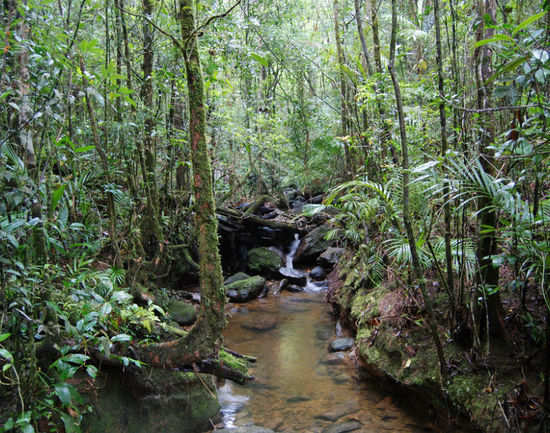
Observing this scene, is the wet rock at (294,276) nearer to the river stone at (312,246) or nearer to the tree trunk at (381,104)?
the river stone at (312,246)

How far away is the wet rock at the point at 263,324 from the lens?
7134 mm

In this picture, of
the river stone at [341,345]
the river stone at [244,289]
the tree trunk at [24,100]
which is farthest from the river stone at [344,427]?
the river stone at [244,289]

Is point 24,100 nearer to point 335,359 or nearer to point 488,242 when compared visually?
point 488,242

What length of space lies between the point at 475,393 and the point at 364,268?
3061mm

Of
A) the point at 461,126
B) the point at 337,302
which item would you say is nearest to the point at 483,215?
the point at 461,126

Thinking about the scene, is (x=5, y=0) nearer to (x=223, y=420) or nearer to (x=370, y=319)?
(x=223, y=420)

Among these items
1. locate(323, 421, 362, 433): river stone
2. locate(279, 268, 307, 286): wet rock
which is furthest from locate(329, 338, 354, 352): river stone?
locate(279, 268, 307, 286): wet rock

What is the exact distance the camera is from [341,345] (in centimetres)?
582

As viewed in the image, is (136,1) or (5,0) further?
(136,1)

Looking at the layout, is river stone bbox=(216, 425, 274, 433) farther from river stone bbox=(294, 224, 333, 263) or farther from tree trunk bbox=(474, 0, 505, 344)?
river stone bbox=(294, 224, 333, 263)

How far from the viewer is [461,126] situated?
11.7ft

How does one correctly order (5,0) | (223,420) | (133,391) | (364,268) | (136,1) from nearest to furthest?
(5,0)
(133,391)
(223,420)
(364,268)
(136,1)

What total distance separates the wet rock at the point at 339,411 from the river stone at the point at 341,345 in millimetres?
1433

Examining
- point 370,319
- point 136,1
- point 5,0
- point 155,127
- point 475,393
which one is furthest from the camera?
point 136,1
